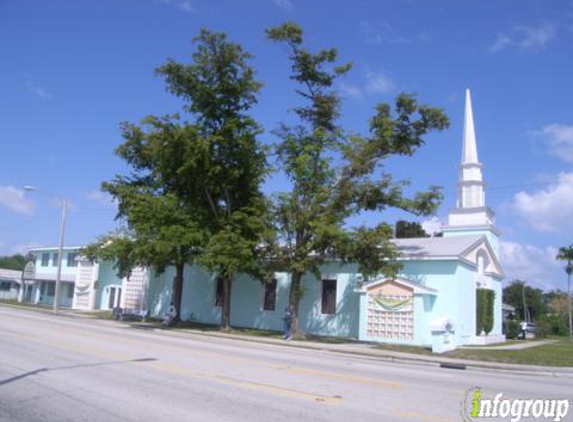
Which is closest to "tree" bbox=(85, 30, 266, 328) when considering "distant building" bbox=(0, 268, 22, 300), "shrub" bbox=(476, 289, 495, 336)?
"shrub" bbox=(476, 289, 495, 336)

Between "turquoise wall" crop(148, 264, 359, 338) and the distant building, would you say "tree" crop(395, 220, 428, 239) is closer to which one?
"turquoise wall" crop(148, 264, 359, 338)

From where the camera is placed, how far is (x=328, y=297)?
32.7 metres

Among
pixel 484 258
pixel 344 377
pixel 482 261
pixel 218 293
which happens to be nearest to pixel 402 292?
pixel 482 261

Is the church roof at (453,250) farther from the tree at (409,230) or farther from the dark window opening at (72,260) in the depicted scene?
the dark window opening at (72,260)

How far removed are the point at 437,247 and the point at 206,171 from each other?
537 inches

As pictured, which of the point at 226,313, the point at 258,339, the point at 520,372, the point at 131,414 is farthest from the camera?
the point at 226,313

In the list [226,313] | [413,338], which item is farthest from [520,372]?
[226,313]

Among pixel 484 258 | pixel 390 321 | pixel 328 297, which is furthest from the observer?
pixel 484 258

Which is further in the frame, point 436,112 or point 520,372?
point 436,112

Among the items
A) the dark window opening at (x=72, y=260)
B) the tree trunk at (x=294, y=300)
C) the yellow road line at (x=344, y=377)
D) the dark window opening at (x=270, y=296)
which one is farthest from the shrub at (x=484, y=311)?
the dark window opening at (x=72, y=260)

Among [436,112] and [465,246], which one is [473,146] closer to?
[465,246]

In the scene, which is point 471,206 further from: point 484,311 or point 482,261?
point 484,311

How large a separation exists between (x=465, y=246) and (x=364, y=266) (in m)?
7.48

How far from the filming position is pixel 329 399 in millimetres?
9508
